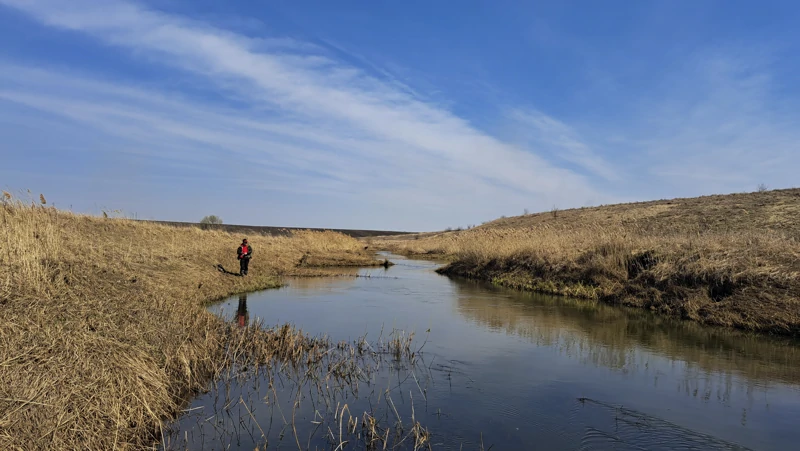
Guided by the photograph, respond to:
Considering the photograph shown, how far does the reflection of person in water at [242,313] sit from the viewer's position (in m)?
13.9

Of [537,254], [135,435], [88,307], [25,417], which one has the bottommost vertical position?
[135,435]

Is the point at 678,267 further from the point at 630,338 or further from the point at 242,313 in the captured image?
the point at 242,313

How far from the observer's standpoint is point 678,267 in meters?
17.8

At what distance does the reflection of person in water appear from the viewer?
13910 millimetres

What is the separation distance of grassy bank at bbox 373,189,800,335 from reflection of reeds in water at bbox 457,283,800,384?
1033 millimetres

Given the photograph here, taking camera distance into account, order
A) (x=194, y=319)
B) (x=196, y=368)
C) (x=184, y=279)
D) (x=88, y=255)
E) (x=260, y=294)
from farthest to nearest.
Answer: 1. (x=260, y=294)
2. (x=184, y=279)
3. (x=88, y=255)
4. (x=194, y=319)
5. (x=196, y=368)

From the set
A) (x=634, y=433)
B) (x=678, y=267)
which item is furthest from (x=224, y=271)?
(x=634, y=433)

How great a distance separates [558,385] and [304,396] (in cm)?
472

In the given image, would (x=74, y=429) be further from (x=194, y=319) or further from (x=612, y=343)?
(x=612, y=343)

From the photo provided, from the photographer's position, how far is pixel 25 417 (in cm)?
506

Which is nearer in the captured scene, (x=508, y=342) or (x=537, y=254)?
(x=508, y=342)

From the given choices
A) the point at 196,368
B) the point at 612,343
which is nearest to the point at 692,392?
the point at 612,343

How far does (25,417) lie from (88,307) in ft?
12.1

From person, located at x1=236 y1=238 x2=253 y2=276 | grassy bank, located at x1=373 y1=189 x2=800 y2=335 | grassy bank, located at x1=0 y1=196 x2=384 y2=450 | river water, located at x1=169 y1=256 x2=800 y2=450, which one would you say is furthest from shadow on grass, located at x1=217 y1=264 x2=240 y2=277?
grassy bank, located at x1=373 y1=189 x2=800 y2=335
